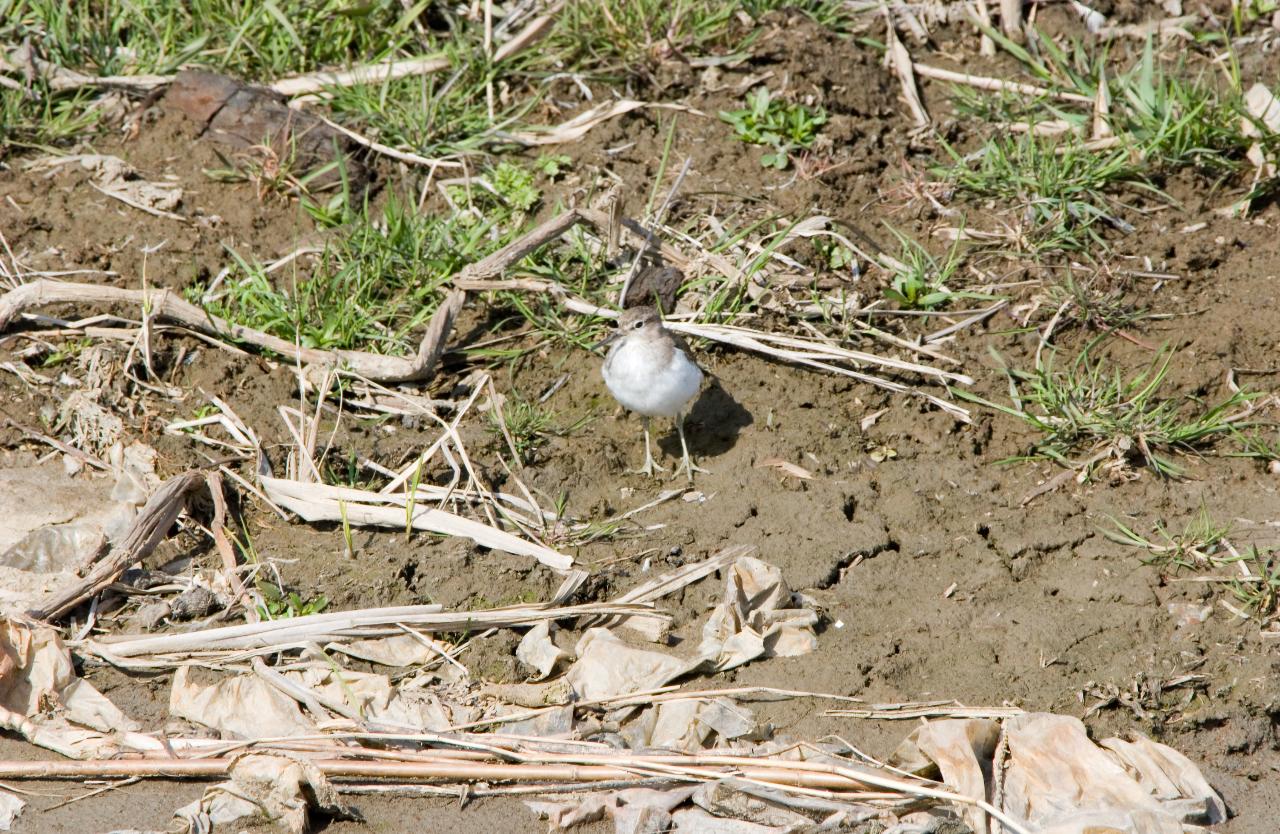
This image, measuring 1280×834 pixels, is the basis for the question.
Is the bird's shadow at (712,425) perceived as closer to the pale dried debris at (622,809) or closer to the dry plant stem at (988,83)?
the pale dried debris at (622,809)

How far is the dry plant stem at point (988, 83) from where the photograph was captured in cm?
736

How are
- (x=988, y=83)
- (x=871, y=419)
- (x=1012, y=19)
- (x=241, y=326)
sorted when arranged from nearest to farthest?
1. (x=871, y=419)
2. (x=241, y=326)
3. (x=988, y=83)
4. (x=1012, y=19)

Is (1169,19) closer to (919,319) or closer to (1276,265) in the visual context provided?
(1276,265)

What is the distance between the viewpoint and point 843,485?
559cm

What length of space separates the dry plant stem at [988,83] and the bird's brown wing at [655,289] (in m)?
2.28

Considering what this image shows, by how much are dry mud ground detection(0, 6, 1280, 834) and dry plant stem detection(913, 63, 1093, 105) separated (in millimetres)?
351

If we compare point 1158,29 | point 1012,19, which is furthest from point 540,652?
point 1158,29

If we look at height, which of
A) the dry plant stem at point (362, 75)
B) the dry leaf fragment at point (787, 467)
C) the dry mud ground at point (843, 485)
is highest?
the dry plant stem at point (362, 75)

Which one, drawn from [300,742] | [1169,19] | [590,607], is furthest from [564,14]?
[300,742]

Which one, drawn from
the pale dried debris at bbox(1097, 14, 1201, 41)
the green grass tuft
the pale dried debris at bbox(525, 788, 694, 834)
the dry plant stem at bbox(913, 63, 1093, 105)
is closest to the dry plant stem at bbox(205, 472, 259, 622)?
the pale dried debris at bbox(525, 788, 694, 834)

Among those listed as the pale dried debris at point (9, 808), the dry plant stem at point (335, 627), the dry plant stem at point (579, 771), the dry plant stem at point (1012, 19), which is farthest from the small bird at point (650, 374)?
the dry plant stem at point (1012, 19)

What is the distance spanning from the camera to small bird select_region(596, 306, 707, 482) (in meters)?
5.70

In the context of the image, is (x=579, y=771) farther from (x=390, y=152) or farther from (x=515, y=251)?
(x=390, y=152)

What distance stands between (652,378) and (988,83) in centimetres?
326
